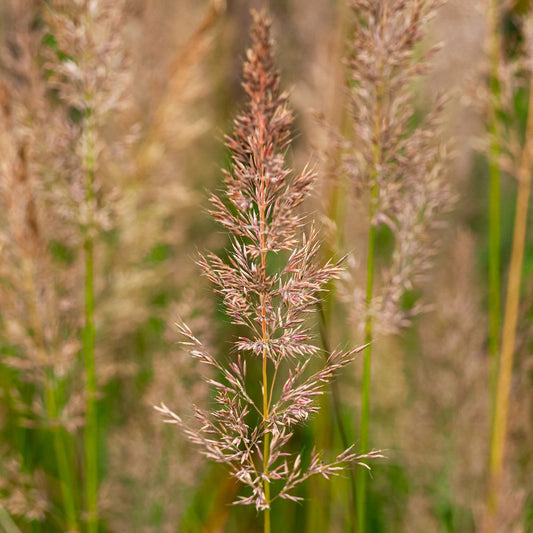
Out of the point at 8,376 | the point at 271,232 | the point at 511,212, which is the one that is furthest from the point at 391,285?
the point at 511,212

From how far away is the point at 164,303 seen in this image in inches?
59.6

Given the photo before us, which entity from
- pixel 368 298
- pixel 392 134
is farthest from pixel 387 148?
pixel 368 298

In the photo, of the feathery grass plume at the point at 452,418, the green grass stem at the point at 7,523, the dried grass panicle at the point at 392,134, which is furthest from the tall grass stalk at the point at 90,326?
the feathery grass plume at the point at 452,418

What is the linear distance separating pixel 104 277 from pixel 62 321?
232mm

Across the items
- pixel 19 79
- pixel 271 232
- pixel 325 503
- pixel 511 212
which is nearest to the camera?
pixel 271 232

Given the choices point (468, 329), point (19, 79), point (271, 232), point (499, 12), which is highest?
point (499, 12)

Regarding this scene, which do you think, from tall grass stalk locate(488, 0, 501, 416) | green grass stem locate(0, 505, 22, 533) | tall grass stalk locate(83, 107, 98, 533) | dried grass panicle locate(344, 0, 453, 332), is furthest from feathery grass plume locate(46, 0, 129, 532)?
tall grass stalk locate(488, 0, 501, 416)

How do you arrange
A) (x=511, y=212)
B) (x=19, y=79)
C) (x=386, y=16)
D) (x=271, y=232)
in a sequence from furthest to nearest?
(x=511, y=212)
(x=19, y=79)
(x=386, y=16)
(x=271, y=232)

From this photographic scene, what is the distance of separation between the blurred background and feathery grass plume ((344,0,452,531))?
41 mm

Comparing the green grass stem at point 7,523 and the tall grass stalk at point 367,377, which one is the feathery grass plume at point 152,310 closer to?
the green grass stem at point 7,523

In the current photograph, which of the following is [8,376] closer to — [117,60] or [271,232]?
[117,60]

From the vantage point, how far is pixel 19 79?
935 millimetres

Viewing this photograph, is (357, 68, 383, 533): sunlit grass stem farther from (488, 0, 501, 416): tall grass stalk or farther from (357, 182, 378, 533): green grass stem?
(488, 0, 501, 416): tall grass stalk

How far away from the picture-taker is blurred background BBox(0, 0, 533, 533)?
82cm
